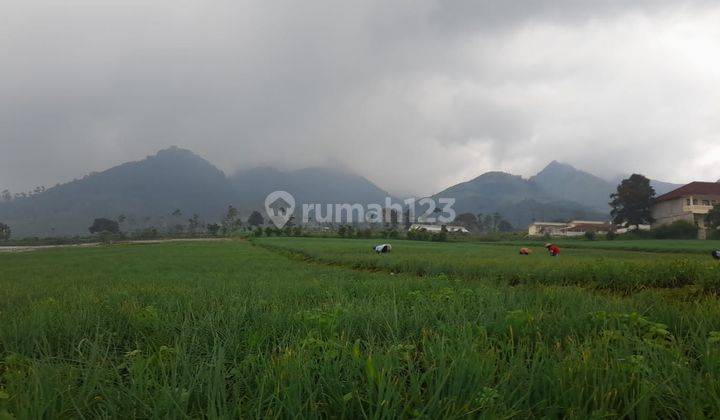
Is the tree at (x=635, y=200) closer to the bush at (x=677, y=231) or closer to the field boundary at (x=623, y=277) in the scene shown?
the bush at (x=677, y=231)

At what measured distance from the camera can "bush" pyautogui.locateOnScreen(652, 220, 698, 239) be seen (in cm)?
5219

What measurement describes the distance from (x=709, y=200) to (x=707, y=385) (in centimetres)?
8564

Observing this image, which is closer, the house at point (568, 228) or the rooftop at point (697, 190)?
the rooftop at point (697, 190)

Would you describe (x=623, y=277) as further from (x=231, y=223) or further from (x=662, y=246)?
(x=231, y=223)

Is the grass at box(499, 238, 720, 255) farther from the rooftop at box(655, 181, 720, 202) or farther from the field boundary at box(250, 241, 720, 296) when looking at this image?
the rooftop at box(655, 181, 720, 202)

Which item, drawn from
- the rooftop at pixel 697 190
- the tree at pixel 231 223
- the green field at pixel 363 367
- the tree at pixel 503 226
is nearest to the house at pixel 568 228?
the tree at pixel 503 226

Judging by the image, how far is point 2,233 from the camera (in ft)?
392

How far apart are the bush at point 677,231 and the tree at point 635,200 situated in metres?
19.9

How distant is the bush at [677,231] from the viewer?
171 ft

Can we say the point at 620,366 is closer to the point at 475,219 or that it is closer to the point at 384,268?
the point at 384,268

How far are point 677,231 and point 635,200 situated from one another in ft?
70.9

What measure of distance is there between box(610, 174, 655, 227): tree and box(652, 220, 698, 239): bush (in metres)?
19.9

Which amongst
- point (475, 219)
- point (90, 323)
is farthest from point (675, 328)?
point (475, 219)

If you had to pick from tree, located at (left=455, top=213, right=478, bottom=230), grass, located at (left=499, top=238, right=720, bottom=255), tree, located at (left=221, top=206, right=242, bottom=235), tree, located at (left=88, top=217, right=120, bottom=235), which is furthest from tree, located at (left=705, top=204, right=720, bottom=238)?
tree, located at (left=88, top=217, right=120, bottom=235)
